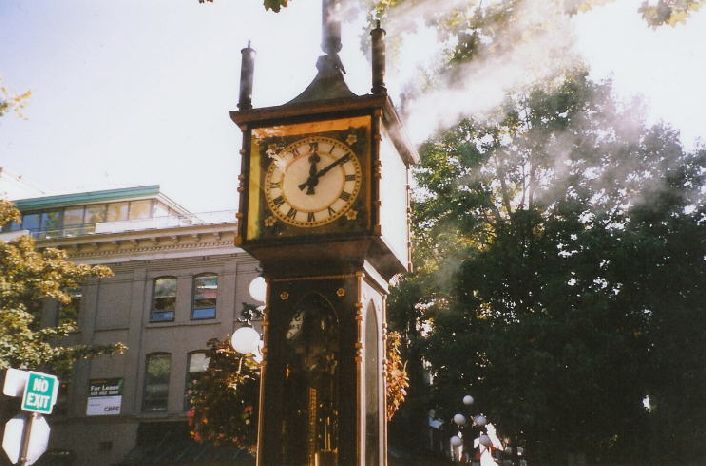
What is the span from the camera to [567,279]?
20.4 m

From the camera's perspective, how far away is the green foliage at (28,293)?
18.3 m

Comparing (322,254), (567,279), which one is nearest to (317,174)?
(322,254)

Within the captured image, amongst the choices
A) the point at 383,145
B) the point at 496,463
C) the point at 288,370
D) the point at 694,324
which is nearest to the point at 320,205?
the point at 383,145

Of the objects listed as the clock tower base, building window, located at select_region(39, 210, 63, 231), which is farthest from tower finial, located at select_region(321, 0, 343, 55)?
building window, located at select_region(39, 210, 63, 231)

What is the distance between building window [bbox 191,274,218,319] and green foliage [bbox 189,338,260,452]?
18815 millimetres

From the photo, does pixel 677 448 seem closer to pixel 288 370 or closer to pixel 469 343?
pixel 469 343

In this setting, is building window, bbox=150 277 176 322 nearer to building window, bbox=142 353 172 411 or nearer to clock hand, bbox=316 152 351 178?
building window, bbox=142 353 172 411

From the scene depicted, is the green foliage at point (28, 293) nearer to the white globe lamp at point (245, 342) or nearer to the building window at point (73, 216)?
the building window at point (73, 216)

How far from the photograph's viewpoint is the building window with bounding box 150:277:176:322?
23983 millimetres

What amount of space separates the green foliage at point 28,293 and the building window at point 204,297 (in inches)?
142

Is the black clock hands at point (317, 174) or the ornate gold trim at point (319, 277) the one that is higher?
the black clock hands at point (317, 174)

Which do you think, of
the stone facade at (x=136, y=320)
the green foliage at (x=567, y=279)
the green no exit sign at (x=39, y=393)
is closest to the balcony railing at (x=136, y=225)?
the stone facade at (x=136, y=320)

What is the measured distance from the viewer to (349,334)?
3.87 meters

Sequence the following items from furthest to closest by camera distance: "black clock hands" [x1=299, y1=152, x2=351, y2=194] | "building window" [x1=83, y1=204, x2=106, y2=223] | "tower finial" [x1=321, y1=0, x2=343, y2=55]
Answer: "building window" [x1=83, y1=204, x2=106, y2=223], "tower finial" [x1=321, y1=0, x2=343, y2=55], "black clock hands" [x1=299, y1=152, x2=351, y2=194]
